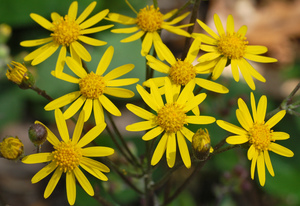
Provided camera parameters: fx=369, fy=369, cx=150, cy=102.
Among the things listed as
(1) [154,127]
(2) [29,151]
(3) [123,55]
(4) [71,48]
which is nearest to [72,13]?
(4) [71,48]

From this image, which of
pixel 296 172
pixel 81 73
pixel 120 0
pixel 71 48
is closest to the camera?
pixel 81 73

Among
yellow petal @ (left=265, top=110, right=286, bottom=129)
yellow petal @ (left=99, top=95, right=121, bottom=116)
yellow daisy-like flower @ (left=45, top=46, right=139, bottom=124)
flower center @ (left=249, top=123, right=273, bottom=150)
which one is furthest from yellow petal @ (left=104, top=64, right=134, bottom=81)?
yellow petal @ (left=265, top=110, right=286, bottom=129)

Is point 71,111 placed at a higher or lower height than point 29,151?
lower

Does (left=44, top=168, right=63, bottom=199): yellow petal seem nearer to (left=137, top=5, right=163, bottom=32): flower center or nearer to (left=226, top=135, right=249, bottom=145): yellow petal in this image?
(left=226, top=135, right=249, bottom=145): yellow petal

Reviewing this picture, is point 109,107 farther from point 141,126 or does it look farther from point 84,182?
point 84,182

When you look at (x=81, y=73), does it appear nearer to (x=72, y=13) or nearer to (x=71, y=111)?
(x=71, y=111)

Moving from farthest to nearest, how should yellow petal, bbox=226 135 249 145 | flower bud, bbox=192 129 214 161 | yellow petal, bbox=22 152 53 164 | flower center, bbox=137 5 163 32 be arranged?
flower center, bbox=137 5 163 32 < yellow petal, bbox=22 152 53 164 < yellow petal, bbox=226 135 249 145 < flower bud, bbox=192 129 214 161

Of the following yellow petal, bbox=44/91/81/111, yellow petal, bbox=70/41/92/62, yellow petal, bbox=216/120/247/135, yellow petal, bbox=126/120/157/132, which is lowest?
yellow petal, bbox=216/120/247/135
